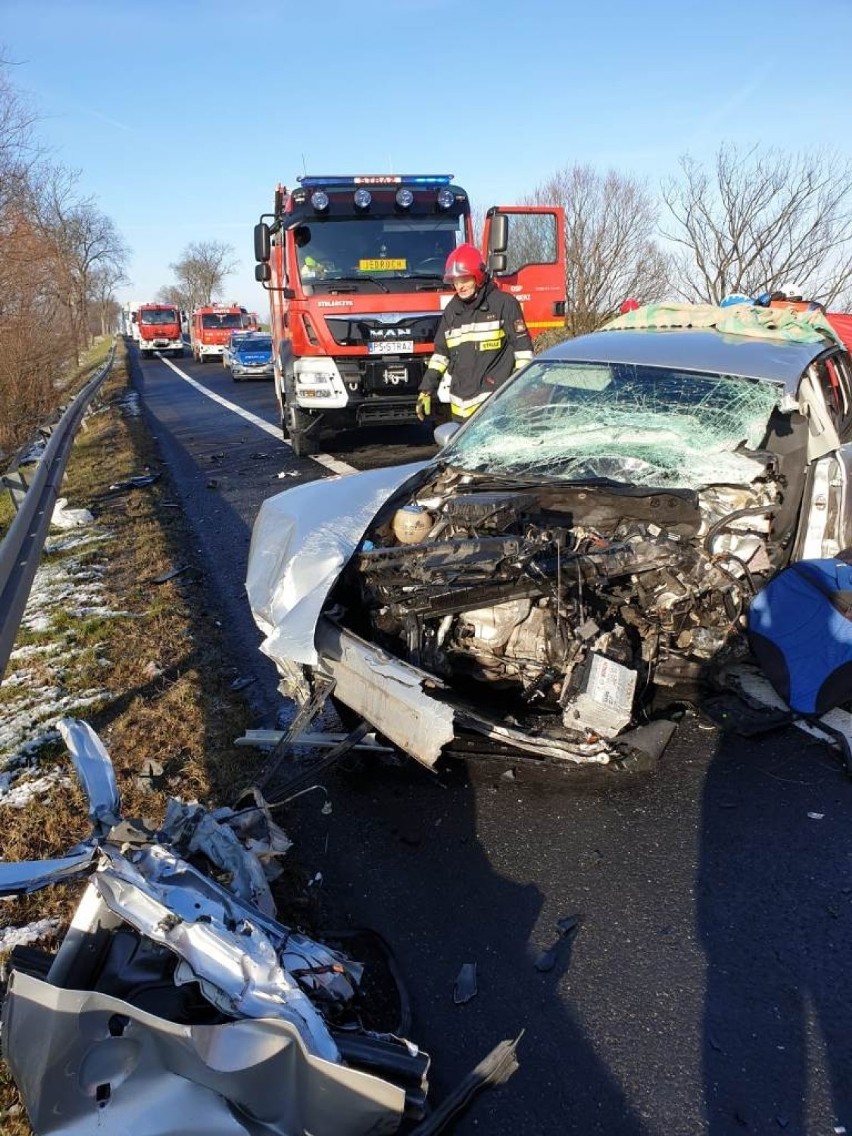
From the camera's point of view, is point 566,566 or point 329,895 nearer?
point 329,895

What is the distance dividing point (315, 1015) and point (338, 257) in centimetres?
847

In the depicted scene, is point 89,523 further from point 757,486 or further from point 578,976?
point 578,976

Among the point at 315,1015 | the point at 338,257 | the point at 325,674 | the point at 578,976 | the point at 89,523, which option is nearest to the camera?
the point at 315,1015

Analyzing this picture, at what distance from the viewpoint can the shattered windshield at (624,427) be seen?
3.94m

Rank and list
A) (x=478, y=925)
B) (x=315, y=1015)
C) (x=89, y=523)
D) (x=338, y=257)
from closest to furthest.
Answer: (x=315, y=1015) < (x=478, y=925) < (x=89, y=523) < (x=338, y=257)

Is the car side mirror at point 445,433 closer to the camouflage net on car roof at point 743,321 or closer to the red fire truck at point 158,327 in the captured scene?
the camouflage net on car roof at point 743,321

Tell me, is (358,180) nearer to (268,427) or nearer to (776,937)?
(268,427)

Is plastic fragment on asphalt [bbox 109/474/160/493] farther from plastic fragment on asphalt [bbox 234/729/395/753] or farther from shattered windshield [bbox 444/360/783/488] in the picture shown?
plastic fragment on asphalt [bbox 234/729/395/753]

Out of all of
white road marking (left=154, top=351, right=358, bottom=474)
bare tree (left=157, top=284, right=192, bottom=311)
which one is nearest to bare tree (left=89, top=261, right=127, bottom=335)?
bare tree (left=157, top=284, right=192, bottom=311)

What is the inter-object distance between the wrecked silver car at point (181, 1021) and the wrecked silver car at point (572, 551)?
0.96 metres

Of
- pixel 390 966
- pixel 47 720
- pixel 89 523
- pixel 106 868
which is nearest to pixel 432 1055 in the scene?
pixel 390 966

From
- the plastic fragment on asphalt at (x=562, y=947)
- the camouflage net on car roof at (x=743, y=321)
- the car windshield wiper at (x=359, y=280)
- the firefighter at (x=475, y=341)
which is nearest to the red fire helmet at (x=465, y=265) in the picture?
the firefighter at (x=475, y=341)

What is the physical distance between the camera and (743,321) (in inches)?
193

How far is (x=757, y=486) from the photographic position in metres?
3.87
